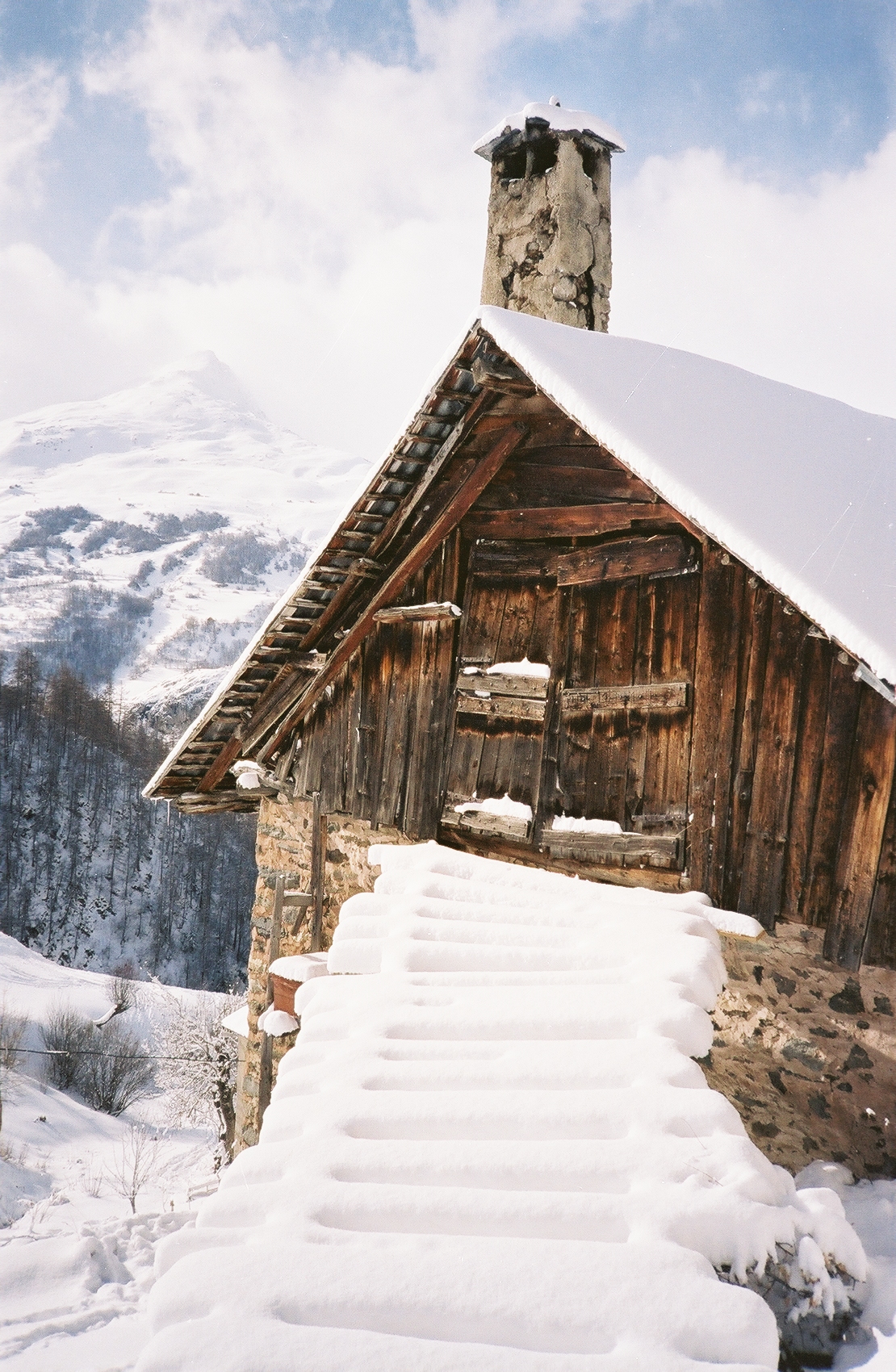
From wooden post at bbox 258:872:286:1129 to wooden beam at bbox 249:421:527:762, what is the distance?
129cm

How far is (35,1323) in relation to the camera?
18.2ft

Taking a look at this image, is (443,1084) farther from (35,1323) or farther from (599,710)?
(35,1323)

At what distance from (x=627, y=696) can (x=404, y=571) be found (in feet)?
6.85

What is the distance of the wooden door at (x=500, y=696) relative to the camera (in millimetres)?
5543

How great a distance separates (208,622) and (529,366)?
137569 mm

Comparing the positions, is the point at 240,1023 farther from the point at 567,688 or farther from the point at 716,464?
the point at 716,464

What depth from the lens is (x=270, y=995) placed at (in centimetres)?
777

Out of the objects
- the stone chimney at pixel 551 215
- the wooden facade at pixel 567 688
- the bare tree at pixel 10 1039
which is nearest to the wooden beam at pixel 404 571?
the wooden facade at pixel 567 688

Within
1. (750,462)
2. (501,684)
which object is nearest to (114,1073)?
(501,684)

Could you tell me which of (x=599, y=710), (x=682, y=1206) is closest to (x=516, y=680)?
(x=599, y=710)

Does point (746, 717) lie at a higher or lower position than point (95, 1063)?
higher

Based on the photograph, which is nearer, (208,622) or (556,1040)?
(556,1040)

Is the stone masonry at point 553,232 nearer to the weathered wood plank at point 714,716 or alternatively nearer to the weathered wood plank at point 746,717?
the weathered wood plank at point 714,716

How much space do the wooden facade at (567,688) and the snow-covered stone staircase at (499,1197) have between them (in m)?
0.86
